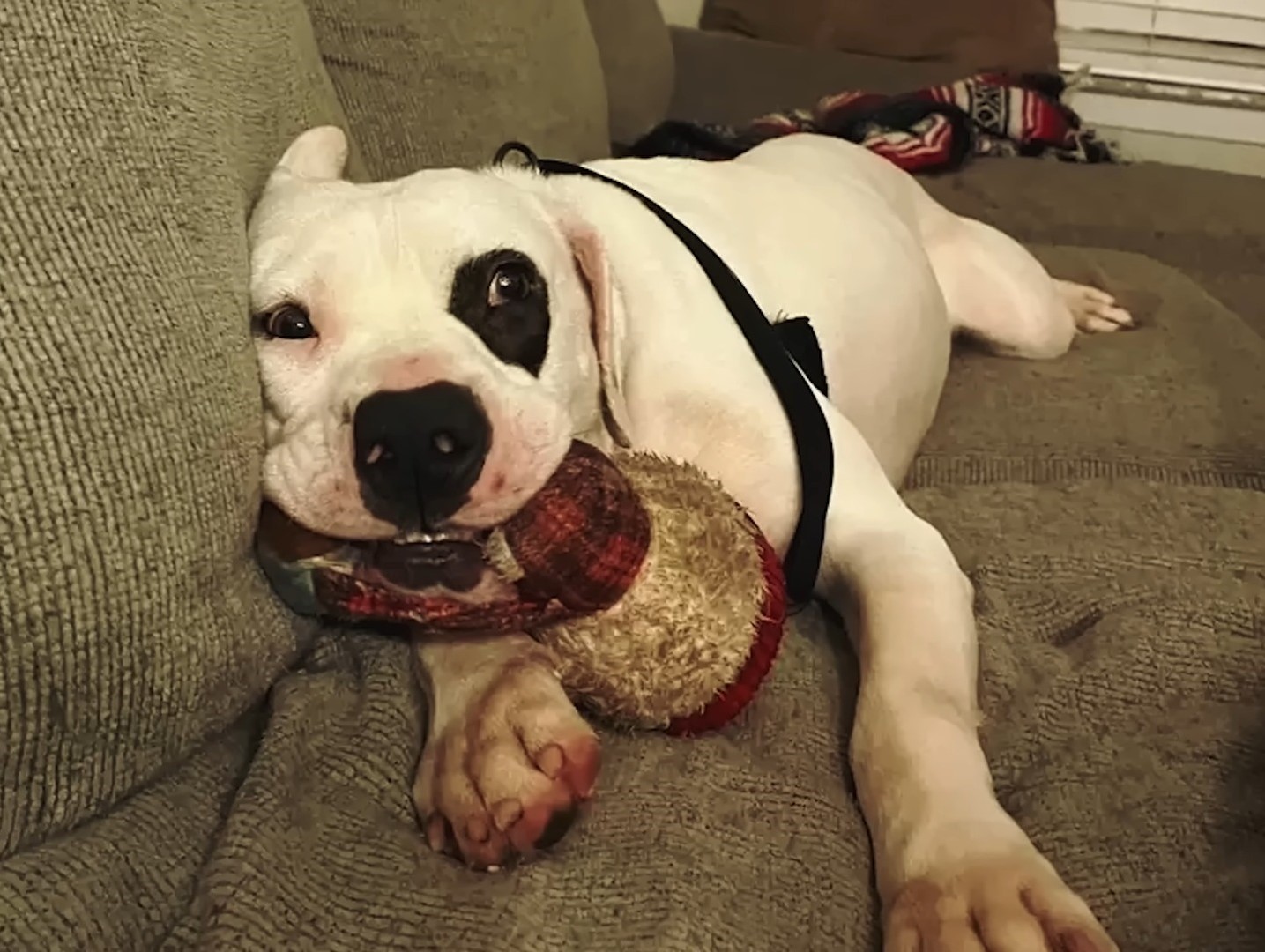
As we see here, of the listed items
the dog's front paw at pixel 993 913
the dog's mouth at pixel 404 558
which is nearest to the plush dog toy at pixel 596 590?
the dog's mouth at pixel 404 558

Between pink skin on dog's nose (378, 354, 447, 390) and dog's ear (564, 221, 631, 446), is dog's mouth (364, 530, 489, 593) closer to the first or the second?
pink skin on dog's nose (378, 354, 447, 390)

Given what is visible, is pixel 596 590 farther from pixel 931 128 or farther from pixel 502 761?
pixel 931 128

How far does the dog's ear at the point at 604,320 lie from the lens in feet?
4.07

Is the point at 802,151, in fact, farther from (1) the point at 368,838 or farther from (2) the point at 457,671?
(1) the point at 368,838

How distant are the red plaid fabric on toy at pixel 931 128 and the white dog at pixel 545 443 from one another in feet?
3.34

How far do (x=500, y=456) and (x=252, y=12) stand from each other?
45 cm

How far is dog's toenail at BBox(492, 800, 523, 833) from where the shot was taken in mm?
906

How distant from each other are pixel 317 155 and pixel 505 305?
23cm

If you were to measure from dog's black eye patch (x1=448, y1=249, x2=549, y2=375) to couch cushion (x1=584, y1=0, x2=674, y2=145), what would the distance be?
5.49 ft

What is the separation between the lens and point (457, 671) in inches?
41.4

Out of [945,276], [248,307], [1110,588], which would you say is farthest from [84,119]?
[945,276]

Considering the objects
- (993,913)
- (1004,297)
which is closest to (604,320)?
(993,913)

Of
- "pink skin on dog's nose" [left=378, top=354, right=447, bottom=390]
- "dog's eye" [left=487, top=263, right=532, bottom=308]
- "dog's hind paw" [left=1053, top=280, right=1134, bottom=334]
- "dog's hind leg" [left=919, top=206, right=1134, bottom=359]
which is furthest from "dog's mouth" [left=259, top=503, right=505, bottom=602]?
"dog's hind paw" [left=1053, top=280, right=1134, bottom=334]

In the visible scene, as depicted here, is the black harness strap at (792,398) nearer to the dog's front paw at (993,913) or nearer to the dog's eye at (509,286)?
the dog's eye at (509,286)
